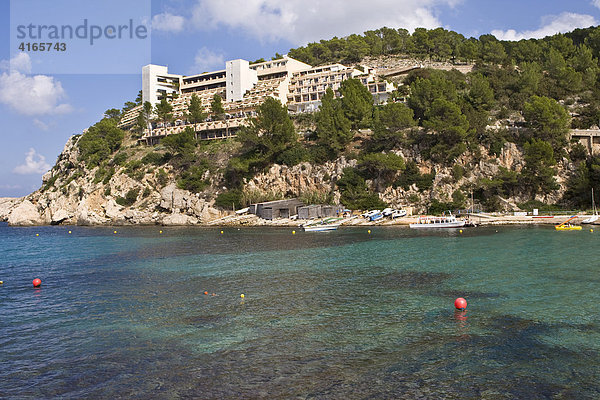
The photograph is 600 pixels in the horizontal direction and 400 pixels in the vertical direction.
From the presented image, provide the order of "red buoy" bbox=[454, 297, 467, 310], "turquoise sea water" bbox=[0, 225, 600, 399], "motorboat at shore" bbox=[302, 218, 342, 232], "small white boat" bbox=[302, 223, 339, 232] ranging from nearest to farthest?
1. "turquoise sea water" bbox=[0, 225, 600, 399]
2. "red buoy" bbox=[454, 297, 467, 310]
3. "small white boat" bbox=[302, 223, 339, 232]
4. "motorboat at shore" bbox=[302, 218, 342, 232]

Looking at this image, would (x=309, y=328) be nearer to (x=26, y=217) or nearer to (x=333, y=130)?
(x=333, y=130)

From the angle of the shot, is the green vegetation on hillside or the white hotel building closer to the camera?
the green vegetation on hillside

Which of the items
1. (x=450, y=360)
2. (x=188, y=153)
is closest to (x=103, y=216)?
(x=188, y=153)

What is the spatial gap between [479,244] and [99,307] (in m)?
28.6

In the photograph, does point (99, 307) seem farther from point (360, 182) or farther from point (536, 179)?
point (536, 179)

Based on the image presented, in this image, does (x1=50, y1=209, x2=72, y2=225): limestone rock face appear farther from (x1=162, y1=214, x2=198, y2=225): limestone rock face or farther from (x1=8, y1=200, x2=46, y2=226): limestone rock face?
(x1=162, y1=214, x2=198, y2=225): limestone rock face

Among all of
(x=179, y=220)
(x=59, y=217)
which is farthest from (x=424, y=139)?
(x=59, y=217)

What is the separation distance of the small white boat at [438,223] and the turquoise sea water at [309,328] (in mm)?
20066

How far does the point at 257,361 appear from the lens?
11.8 metres

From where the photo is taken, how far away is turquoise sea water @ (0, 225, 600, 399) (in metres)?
10.5

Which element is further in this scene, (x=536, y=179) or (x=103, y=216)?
(x=103, y=216)

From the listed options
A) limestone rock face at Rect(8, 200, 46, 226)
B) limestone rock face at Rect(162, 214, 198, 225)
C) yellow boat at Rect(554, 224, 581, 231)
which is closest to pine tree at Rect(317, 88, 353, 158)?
limestone rock face at Rect(162, 214, 198, 225)

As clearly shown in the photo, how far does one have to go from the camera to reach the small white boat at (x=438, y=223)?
49719 mm

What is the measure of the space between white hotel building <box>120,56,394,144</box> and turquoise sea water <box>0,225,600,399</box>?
208 feet
